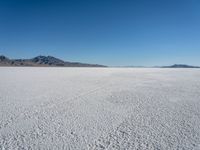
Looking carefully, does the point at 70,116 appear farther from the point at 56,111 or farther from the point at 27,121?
the point at 27,121

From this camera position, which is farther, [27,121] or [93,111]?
[93,111]

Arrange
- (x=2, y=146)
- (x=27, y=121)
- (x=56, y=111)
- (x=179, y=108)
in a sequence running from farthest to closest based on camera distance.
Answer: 1. (x=179, y=108)
2. (x=56, y=111)
3. (x=27, y=121)
4. (x=2, y=146)

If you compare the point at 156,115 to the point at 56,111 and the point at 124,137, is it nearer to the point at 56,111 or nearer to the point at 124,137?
the point at 124,137

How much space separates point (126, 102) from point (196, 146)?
118 inches

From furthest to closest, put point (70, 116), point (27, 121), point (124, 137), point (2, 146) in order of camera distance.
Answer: point (70, 116), point (27, 121), point (124, 137), point (2, 146)

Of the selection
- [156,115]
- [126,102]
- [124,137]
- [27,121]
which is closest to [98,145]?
[124,137]

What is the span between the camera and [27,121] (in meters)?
3.78

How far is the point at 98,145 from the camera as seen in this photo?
2787 millimetres

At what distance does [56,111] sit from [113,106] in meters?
1.57

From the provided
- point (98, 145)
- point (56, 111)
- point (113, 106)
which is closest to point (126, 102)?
point (113, 106)

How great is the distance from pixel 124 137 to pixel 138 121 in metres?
0.91

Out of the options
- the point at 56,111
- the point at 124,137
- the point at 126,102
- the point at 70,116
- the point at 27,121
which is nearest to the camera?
the point at 124,137

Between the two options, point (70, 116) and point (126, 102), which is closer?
point (70, 116)

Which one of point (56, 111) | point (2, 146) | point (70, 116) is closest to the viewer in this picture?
point (2, 146)
